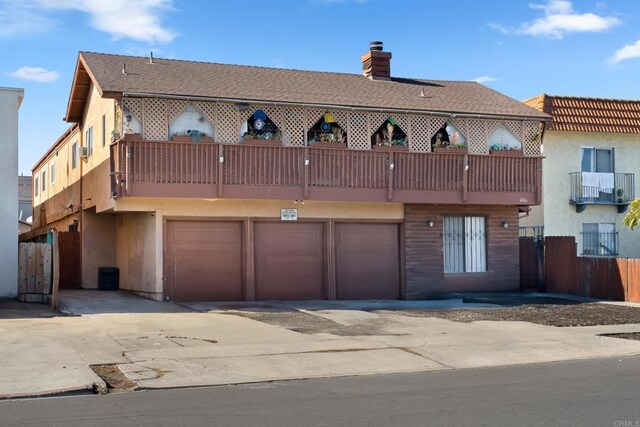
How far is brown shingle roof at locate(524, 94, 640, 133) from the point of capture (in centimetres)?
2831

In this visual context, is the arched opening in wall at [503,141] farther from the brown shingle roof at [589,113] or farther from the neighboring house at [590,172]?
the neighboring house at [590,172]

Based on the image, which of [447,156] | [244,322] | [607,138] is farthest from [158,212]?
[607,138]

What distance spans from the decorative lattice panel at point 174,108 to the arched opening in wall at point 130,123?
810mm

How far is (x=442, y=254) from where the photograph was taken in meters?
24.2

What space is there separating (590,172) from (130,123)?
17.2 meters

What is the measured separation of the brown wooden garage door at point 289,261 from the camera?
22.3m

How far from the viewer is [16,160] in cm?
2058

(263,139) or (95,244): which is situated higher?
(263,139)

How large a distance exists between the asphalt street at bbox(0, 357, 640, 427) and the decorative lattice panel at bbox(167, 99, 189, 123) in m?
11.5

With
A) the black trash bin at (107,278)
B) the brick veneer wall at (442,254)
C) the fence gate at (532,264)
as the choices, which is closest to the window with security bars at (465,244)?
the brick veneer wall at (442,254)

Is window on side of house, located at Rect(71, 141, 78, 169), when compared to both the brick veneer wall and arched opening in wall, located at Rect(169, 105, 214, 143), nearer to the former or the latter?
arched opening in wall, located at Rect(169, 105, 214, 143)

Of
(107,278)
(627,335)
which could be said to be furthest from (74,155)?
(627,335)

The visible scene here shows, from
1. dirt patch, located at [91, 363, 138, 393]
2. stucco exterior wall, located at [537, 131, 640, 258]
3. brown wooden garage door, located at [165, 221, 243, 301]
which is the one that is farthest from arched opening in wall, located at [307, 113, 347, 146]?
dirt patch, located at [91, 363, 138, 393]

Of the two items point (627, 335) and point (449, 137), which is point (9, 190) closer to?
point (449, 137)
